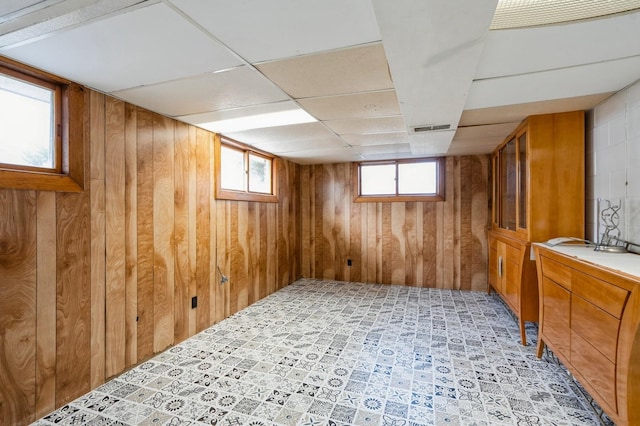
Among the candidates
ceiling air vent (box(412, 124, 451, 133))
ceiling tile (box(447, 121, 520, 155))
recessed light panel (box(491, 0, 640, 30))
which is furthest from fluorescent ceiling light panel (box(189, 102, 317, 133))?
ceiling tile (box(447, 121, 520, 155))

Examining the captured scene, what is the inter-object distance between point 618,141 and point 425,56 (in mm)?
1767

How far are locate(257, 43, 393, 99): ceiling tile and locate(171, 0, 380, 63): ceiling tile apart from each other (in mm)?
89

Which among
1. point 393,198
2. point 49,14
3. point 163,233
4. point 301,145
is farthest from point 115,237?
point 393,198

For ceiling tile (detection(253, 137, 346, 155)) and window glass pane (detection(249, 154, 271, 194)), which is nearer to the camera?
ceiling tile (detection(253, 137, 346, 155))

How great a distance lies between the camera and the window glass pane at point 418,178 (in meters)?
4.66

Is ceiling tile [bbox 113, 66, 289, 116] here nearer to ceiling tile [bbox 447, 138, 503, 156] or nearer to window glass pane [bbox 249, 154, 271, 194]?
window glass pane [bbox 249, 154, 271, 194]

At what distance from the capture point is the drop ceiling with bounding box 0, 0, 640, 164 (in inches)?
47.4

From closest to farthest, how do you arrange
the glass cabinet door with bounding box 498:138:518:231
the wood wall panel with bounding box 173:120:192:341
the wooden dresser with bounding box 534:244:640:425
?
the wooden dresser with bounding box 534:244:640:425
the wood wall panel with bounding box 173:120:192:341
the glass cabinet door with bounding box 498:138:518:231

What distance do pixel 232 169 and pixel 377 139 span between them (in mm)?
1783

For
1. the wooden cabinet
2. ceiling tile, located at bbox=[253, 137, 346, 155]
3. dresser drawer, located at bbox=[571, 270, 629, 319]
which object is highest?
ceiling tile, located at bbox=[253, 137, 346, 155]

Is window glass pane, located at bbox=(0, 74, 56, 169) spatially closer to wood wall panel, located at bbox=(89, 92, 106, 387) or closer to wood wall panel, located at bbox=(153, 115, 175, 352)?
wood wall panel, located at bbox=(89, 92, 106, 387)

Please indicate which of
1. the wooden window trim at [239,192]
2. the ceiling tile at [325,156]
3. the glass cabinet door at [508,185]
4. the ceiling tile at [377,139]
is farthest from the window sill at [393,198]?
the wooden window trim at [239,192]

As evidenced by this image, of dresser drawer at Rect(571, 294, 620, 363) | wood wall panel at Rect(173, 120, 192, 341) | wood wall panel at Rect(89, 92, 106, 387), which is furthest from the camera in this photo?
wood wall panel at Rect(173, 120, 192, 341)

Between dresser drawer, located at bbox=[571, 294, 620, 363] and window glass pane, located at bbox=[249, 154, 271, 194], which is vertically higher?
window glass pane, located at bbox=[249, 154, 271, 194]
